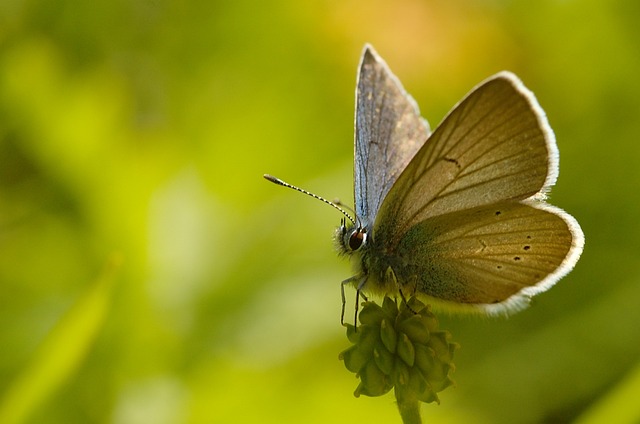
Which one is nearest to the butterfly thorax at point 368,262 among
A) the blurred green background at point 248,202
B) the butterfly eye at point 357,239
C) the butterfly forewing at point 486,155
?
the butterfly eye at point 357,239

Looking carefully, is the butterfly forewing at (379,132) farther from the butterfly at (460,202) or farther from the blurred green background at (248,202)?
the blurred green background at (248,202)

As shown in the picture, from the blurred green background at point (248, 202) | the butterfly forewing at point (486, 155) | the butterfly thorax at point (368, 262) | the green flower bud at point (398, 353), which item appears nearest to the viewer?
the green flower bud at point (398, 353)

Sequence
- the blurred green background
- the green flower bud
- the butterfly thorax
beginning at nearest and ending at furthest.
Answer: the green flower bud → the butterfly thorax → the blurred green background

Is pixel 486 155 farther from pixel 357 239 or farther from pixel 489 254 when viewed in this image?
pixel 357 239

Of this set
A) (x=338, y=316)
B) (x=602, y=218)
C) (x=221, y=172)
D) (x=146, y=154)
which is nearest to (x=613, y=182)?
(x=602, y=218)

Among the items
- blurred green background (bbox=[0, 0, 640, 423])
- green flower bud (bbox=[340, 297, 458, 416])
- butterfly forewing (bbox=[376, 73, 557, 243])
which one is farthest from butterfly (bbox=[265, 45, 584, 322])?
blurred green background (bbox=[0, 0, 640, 423])

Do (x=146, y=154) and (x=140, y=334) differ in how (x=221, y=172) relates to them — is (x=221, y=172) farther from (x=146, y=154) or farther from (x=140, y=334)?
(x=140, y=334)

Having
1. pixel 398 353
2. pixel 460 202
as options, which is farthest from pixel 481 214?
pixel 398 353

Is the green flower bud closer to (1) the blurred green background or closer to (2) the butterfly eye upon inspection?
(2) the butterfly eye
